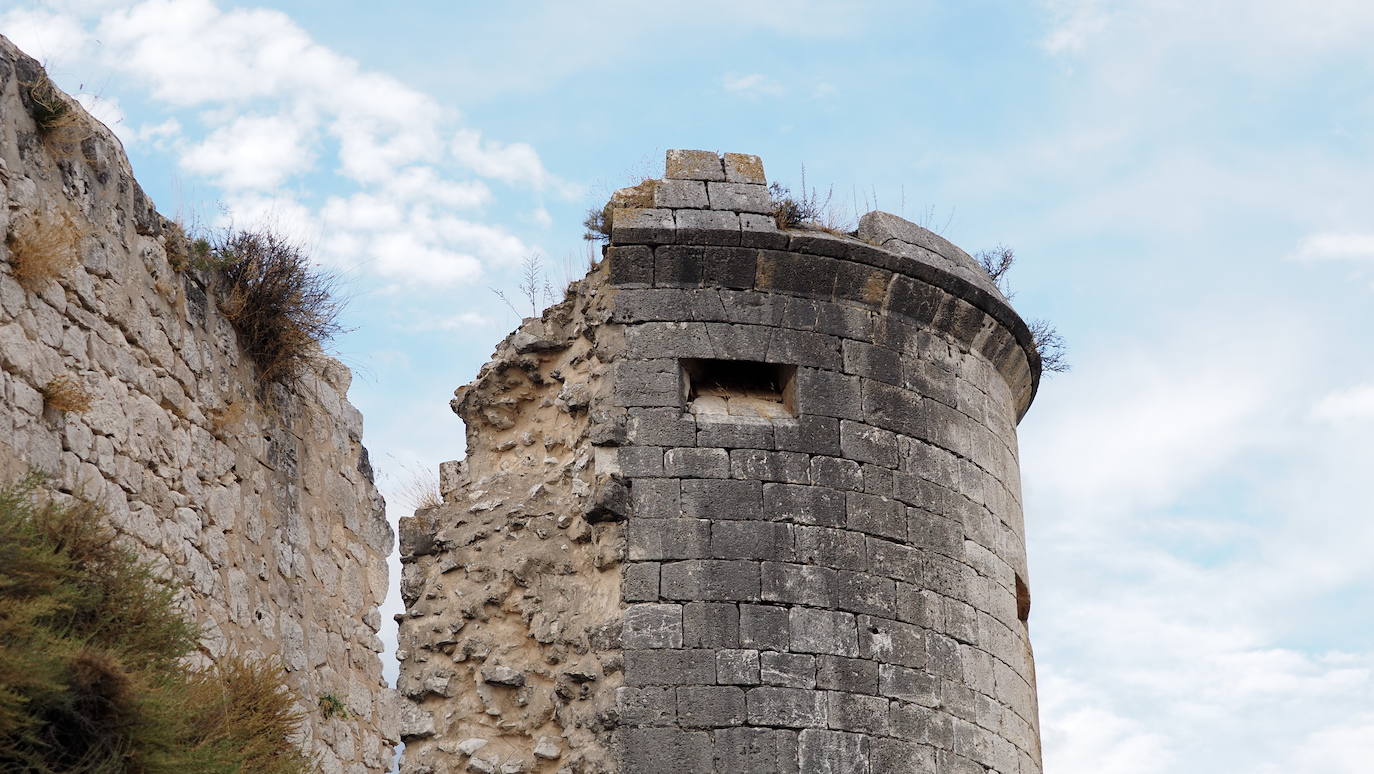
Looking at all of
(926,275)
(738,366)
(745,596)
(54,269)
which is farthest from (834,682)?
(54,269)

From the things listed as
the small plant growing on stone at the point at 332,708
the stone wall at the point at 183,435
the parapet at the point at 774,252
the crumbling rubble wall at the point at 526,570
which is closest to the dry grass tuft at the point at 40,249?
the stone wall at the point at 183,435

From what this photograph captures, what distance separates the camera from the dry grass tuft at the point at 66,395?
6.65 meters

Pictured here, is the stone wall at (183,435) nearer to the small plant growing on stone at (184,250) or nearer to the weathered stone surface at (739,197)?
the small plant growing on stone at (184,250)

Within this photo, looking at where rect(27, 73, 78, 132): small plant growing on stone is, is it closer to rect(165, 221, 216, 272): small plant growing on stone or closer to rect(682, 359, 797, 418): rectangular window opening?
rect(165, 221, 216, 272): small plant growing on stone

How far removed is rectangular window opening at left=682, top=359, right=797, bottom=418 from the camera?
702 cm

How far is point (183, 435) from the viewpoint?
7.83 m

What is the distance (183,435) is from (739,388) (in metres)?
2.69

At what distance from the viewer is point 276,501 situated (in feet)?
28.7

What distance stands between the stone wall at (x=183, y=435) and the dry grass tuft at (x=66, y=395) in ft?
0.05

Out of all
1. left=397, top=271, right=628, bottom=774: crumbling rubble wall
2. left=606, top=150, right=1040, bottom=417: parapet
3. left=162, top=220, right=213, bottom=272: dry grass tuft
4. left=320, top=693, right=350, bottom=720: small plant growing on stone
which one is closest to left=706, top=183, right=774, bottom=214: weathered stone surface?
left=606, top=150, right=1040, bottom=417: parapet

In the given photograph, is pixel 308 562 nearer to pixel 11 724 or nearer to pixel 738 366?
pixel 738 366

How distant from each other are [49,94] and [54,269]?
Result: 792 millimetres

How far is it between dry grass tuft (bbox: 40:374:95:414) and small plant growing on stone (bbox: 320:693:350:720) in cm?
254

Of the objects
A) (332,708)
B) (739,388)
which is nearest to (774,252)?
(739,388)
